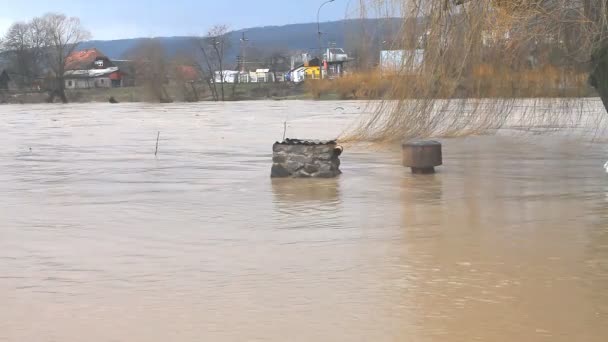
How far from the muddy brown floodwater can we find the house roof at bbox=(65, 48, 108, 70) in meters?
118

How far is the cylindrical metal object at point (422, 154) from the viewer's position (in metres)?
17.5

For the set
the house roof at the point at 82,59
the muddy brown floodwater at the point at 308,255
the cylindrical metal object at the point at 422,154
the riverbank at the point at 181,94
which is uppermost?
the house roof at the point at 82,59

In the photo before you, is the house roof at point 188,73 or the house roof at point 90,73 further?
the house roof at point 90,73

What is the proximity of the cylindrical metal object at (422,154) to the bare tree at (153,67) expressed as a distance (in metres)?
79.8

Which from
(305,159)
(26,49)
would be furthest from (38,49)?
(305,159)

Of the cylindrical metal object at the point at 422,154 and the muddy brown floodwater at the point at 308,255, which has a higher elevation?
the cylindrical metal object at the point at 422,154

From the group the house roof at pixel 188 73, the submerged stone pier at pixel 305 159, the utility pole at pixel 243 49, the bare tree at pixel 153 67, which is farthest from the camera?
the utility pole at pixel 243 49

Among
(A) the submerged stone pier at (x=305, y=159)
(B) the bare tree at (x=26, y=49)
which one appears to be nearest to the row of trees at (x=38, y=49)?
(B) the bare tree at (x=26, y=49)

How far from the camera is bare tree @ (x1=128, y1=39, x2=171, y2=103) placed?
96.9m

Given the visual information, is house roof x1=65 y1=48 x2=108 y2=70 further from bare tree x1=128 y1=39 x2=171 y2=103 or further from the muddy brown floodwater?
the muddy brown floodwater

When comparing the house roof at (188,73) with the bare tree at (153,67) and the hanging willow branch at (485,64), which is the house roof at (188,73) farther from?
the hanging willow branch at (485,64)

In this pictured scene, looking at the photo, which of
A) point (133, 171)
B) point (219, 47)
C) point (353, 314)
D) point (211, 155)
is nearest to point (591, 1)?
point (353, 314)

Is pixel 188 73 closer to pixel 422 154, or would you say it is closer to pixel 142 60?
pixel 142 60

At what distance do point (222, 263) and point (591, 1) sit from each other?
706cm
